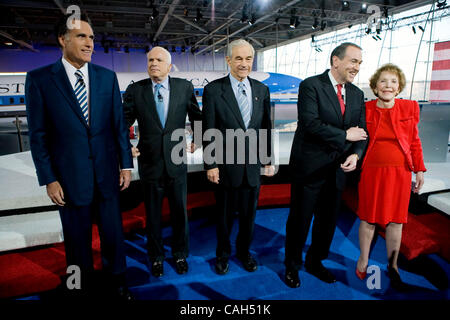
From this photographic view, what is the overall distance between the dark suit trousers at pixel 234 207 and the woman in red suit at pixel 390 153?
0.90m

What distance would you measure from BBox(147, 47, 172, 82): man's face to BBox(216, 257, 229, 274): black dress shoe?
64.4 inches

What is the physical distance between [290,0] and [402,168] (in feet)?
44.1

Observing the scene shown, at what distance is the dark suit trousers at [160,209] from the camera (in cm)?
236

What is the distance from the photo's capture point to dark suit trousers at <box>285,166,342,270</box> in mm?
2186

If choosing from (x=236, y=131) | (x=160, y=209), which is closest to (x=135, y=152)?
(x=160, y=209)

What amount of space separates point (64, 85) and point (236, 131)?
118 cm

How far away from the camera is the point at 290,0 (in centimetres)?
1316

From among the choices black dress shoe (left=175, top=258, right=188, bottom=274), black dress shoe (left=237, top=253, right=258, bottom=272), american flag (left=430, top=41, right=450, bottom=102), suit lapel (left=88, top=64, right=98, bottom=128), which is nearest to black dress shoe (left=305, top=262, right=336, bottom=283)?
black dress shoe (left=237, top=253, right=258, bottom=272)

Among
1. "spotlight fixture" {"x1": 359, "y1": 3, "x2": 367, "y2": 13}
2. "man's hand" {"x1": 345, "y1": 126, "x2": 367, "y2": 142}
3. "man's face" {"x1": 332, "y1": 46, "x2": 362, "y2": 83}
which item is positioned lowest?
"man's hand" {"x1": 345, "y1": 126, "x2": 367, "y2": 142}

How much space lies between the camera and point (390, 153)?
83.7 inches

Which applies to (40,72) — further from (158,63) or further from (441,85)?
(441,85)

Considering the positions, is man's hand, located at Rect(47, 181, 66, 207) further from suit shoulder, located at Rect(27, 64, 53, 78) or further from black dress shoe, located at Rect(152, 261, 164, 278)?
black dress shoe, located at Rect(152, 261, 164, 278)

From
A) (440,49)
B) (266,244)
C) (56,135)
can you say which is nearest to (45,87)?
(56,135)

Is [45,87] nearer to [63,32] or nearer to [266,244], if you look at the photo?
[63,32]
